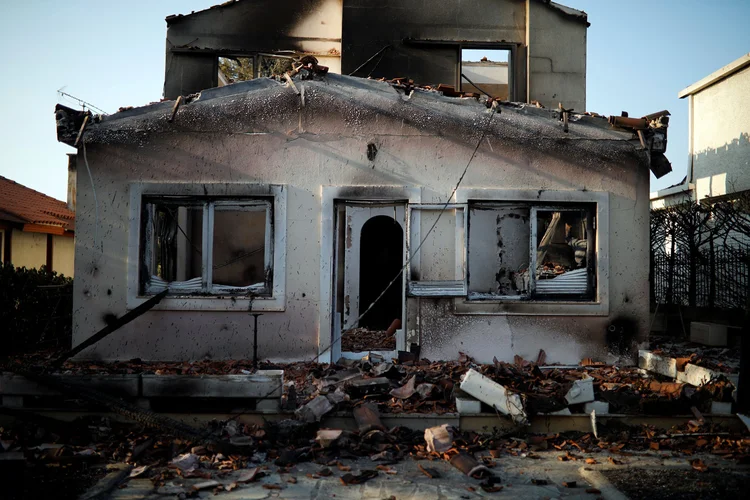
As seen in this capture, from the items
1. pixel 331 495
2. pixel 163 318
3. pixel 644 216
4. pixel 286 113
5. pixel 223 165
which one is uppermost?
pixel 286 113

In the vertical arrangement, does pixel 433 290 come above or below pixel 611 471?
above

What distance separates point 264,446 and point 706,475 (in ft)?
12.5

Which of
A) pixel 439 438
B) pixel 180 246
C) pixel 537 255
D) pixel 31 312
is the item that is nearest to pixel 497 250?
pixel 537 255

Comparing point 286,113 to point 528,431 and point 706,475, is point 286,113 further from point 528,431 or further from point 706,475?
point 706,475

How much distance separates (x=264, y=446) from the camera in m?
5.83

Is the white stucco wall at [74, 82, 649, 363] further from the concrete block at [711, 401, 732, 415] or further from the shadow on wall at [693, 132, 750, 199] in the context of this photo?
the shadow on wall at [693, 132, 750, 199]

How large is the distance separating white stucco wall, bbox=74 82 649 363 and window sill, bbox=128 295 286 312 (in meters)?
0.09

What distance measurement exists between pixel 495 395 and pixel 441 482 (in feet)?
5.06

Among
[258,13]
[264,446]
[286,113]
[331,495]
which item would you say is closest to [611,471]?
[331,495]

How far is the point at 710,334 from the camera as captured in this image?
38.7 ft

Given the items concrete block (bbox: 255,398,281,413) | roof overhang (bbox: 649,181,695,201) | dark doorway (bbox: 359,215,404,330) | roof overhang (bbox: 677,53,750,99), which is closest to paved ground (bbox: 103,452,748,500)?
concrete block (bbox: 255,398,281,413)

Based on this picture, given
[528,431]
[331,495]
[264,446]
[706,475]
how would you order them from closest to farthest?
[331,495] → [706,475] → [264,446] → [528,431]

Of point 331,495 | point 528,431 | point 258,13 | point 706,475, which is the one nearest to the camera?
point 331,495

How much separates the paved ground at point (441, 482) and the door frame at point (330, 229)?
3.40m
